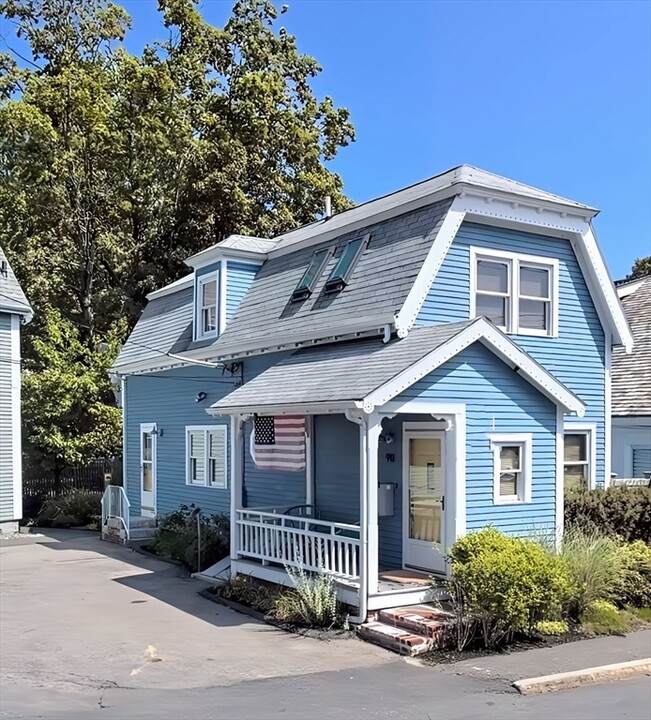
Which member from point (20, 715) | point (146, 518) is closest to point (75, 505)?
point (146, 518)

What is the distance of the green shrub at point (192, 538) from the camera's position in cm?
1573

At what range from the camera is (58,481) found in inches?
996

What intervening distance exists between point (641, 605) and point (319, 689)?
20.3 ft

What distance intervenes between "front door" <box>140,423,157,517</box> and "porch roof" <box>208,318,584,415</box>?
24.7 feet

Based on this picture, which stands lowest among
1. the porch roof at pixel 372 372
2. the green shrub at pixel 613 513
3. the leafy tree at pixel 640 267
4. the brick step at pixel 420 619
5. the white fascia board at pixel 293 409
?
the brick step at pixel 420 619

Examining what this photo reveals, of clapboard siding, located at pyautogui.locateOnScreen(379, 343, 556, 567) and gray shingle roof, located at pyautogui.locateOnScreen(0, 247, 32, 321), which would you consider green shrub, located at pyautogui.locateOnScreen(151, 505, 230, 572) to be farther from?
gray shingle roof, located at pyautogui.locateOnScreen(0, 247, 32, 321)

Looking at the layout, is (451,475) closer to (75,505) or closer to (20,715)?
(20,715)

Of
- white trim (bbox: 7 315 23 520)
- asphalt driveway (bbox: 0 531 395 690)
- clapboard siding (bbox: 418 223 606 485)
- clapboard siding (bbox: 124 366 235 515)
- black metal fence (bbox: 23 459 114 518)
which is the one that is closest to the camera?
asphalt driveway (bbox: 0 531 395 690)

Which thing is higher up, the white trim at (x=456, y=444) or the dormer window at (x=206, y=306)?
the dormer window at (x=206, y=306)

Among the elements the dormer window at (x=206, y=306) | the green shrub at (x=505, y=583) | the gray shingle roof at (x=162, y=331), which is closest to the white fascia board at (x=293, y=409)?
the green shrub at (x=505, y=583)

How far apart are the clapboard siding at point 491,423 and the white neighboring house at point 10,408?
44.6 ft

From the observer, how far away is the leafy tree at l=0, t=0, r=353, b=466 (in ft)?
87.6

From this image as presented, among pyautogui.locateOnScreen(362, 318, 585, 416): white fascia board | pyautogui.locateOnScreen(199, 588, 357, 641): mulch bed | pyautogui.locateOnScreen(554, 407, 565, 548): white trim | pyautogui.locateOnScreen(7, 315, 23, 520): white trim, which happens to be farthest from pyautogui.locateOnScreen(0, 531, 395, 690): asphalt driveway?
pyautogui.locateOnScreen(7, 315, 23, 520): white trim

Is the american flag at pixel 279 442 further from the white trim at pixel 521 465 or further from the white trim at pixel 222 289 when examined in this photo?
the white trim at pixel 222 289
